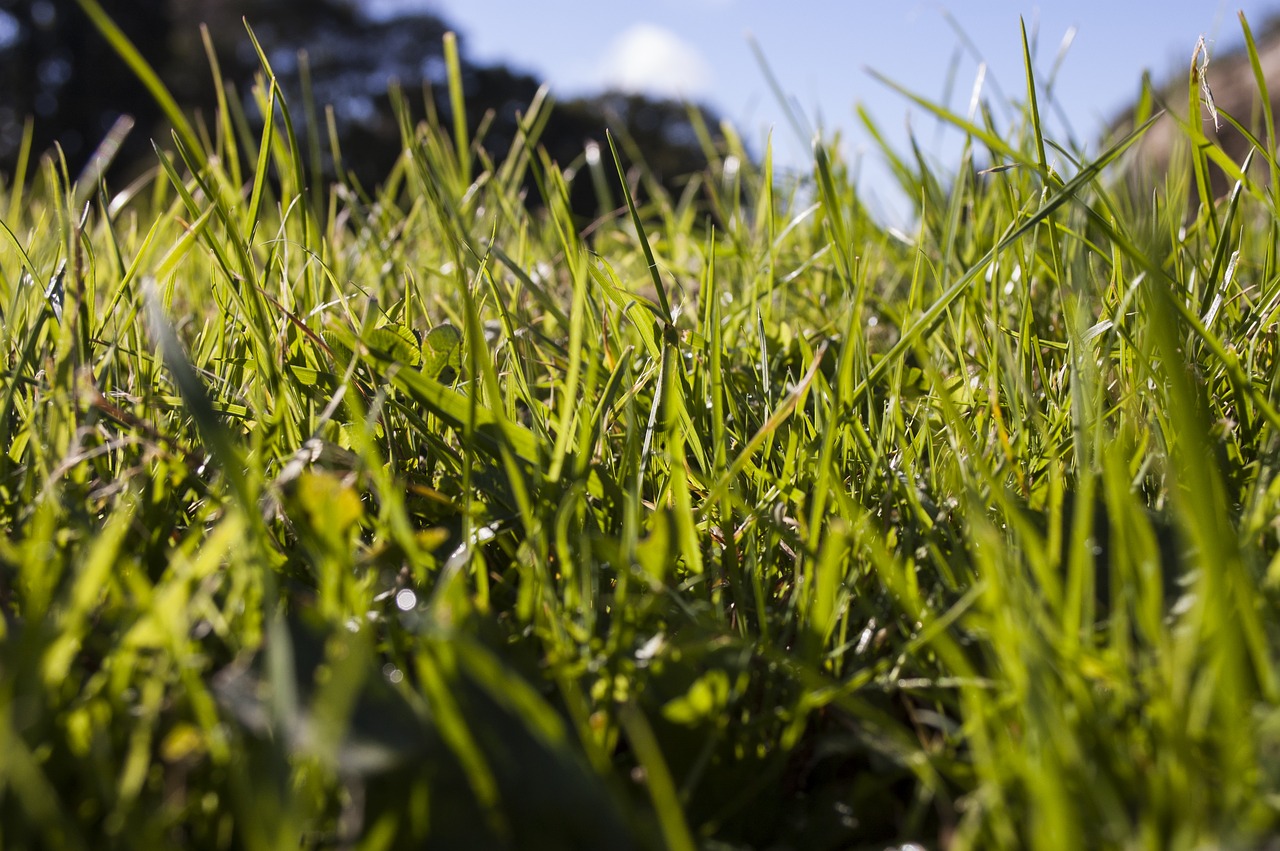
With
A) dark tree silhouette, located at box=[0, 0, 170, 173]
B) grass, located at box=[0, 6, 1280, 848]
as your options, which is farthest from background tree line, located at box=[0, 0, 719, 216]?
grass, located at box=[0, 6, 1280, 848]

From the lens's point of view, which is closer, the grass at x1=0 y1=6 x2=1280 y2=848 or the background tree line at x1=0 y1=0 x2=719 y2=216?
the grass at x1=0 y1=6 x2=1280 y2=848

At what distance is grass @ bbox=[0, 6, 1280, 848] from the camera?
31cm

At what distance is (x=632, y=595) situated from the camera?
0.46 metres

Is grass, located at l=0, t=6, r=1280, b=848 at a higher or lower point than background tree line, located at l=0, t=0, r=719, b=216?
lower

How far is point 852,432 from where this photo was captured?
1.87 ft

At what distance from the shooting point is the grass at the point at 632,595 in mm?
312

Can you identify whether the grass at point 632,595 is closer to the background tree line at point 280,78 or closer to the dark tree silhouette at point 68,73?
the background tree line at point 280,78

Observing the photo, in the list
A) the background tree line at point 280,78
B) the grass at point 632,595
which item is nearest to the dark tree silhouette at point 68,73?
the background tree line at point 280,78

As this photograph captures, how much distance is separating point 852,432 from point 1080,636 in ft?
0.68

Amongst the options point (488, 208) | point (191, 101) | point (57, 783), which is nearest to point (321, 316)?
point (57, 783)

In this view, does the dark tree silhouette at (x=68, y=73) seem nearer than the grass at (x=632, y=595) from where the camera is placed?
No

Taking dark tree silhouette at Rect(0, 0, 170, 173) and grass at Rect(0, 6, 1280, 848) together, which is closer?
grass at Rect(0, 6, 1280, 848)

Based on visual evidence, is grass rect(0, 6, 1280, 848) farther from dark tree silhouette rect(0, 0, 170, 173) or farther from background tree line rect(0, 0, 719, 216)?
dark tree silhouette rect(0, 0, 170, 173)

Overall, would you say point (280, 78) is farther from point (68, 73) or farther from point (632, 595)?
point (632, 595)
